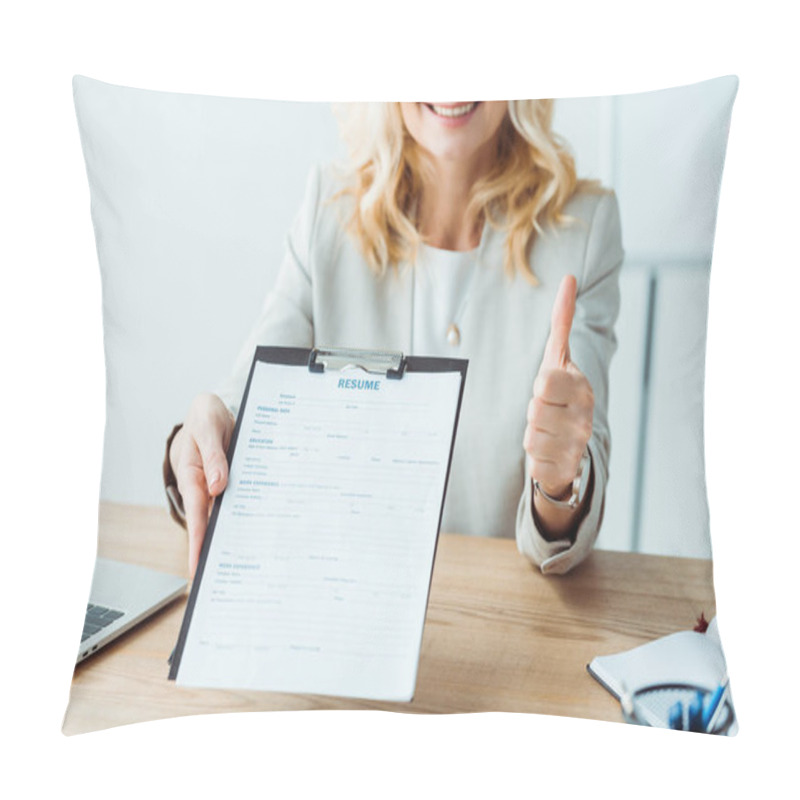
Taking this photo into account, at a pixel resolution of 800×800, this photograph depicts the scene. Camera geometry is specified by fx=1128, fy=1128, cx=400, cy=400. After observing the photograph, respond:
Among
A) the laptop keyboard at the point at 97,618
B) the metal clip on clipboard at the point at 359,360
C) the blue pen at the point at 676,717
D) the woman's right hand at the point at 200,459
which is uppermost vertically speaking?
the metal clip on clipboard at the point at 359,360

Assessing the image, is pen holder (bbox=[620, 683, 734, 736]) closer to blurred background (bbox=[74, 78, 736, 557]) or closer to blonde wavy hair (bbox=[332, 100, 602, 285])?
blurred background (bbox=[74, 78, 736, 557])

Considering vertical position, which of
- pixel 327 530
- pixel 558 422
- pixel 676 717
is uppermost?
pixel 558 422

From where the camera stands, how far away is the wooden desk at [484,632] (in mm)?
1511

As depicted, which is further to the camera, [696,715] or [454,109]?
[454,109]

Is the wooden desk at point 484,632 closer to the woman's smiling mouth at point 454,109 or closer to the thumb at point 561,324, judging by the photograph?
the thumb at point 561,324

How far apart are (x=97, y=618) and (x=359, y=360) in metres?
0.52

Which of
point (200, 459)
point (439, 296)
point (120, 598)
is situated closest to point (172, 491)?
point (200, 459)

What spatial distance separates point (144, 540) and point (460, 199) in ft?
2.16

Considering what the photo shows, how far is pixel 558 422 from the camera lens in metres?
1.57

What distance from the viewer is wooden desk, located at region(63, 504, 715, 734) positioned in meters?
1.51

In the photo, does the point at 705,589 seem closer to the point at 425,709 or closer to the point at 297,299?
→ the point at 425,709

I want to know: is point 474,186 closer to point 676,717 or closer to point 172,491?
point 172,491

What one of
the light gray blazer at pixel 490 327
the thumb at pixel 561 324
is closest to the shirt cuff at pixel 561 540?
the light gray blazer at pixel 490 327

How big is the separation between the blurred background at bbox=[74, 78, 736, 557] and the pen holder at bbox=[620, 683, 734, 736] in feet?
0.64
